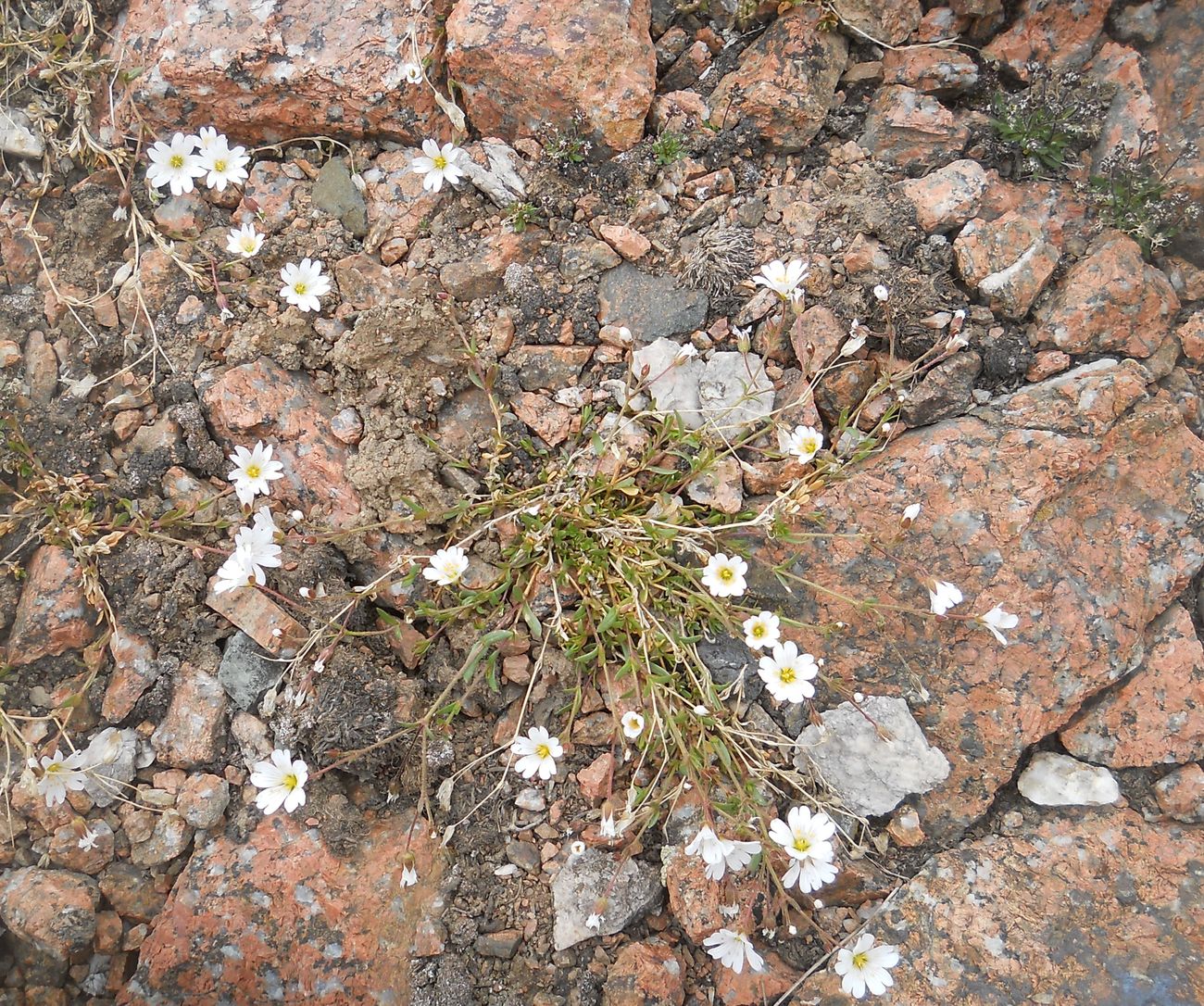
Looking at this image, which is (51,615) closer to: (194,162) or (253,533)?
(253,533)

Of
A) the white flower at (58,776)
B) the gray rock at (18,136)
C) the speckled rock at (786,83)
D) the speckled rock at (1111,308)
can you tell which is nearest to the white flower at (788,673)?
the speckled rock at (1111,308)

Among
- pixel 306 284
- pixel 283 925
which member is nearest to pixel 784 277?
pixel 306 284

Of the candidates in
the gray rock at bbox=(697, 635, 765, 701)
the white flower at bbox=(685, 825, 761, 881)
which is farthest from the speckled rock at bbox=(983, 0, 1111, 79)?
the white flower at bbox=(685, 825, 761, 881)

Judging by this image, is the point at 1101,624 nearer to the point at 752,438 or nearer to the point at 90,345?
the point at 752,438

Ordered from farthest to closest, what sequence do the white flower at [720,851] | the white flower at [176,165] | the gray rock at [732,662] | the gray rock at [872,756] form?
the white flower at [176,165]
the gray rock at [732,662]
the gray rock at [872,756]
the white flower at [720,851]

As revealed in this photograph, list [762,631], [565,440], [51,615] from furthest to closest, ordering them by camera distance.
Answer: [565,440] < [51,615] < [762,631]

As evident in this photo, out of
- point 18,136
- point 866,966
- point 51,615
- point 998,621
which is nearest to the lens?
point 866,966

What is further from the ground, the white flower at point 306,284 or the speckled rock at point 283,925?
the white flower at point 306,284

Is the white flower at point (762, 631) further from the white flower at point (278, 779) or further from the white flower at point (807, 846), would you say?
the white flower at point (278, 779)
